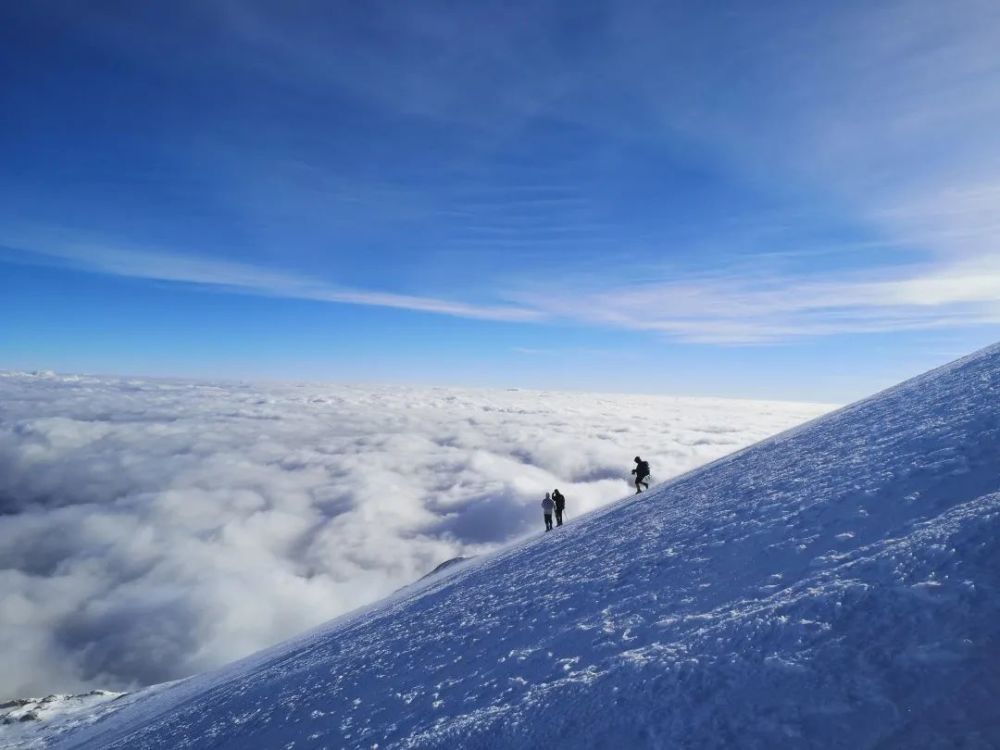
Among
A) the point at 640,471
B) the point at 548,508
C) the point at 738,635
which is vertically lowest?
the point at 548,508

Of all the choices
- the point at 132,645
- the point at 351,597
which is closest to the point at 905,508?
the point at 351,597

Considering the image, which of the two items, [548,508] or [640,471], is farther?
[548,508]

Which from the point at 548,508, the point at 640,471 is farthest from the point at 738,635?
the point at 548,508

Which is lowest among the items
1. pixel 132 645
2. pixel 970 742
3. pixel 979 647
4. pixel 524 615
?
pixel 132 645

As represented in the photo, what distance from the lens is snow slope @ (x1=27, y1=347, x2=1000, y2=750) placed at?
490 cm

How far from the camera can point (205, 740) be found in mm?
11219

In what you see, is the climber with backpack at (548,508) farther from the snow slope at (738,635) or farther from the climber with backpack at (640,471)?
the snow slope at (738,635)

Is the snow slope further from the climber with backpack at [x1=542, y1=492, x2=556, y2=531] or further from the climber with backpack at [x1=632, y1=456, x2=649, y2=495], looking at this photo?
the climber with backpack at [x1=542, y1=492, x2=556, y2=531]

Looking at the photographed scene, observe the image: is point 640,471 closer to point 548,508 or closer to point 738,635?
point 548,508

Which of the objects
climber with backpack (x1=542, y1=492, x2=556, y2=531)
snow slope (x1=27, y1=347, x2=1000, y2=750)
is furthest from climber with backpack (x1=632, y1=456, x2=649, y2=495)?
snow slope (x1=27, y1=347, x2=1000, y2=750)

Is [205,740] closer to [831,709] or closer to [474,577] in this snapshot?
[474,577]

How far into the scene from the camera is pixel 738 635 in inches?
249

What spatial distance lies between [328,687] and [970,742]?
11.1m

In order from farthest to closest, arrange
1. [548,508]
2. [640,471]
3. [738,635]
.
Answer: [548,508] → [640,471] → [738,635]
